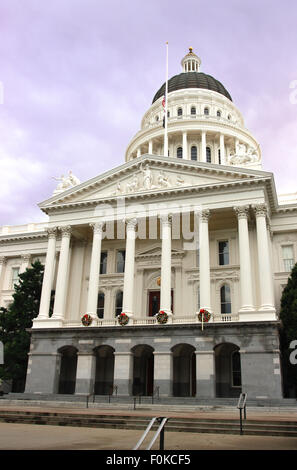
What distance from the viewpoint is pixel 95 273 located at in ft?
121

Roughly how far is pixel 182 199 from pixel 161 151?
85.7 ft

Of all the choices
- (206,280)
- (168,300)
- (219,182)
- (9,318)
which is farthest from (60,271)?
(219,182)

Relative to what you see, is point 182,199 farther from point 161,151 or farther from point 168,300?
point 161,151

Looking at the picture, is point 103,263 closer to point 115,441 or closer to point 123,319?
point 123,319

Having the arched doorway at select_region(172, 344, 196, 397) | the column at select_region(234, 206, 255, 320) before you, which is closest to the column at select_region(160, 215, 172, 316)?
the arched doorway at select_region(172, 344, 196, 397)

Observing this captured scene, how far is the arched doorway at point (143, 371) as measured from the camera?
34500 millimetres

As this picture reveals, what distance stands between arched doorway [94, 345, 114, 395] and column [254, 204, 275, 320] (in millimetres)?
13438

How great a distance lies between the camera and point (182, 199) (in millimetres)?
36562

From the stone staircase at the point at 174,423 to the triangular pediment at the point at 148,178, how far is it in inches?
848

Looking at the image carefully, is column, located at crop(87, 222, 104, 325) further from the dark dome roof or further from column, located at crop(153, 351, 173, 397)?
the dark dome roof

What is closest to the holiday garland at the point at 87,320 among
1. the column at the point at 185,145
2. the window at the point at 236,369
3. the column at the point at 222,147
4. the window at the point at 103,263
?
the window at the point at 103,263

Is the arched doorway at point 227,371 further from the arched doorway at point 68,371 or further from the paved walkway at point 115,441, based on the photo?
the paved walkway at point 115,441

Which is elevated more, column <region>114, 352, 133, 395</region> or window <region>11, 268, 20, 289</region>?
window <region>11, 268, 20, 289</region>

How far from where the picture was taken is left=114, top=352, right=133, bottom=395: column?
3177cm
